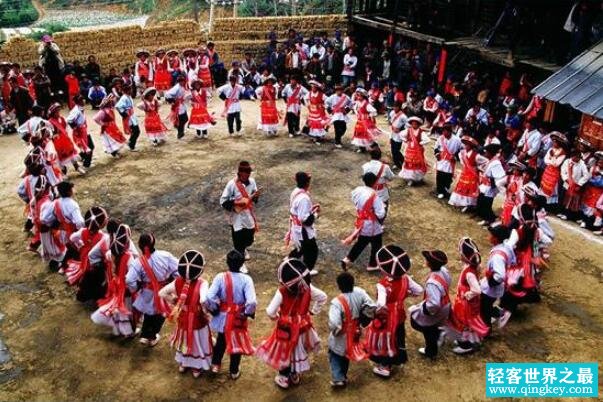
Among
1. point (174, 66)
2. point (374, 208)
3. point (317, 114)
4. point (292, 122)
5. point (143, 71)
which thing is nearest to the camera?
point (374, 208)

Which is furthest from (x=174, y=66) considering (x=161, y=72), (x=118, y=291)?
(x=118, y=291)

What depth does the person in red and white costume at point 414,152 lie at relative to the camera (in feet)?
36.0

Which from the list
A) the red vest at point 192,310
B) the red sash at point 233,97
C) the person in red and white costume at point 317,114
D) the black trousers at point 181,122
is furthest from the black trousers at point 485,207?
the black trousers at point 181,122

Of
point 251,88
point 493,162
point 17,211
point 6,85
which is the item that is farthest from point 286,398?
point 251,88

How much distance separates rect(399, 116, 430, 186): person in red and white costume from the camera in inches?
432

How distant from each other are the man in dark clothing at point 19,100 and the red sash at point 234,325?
1083 cm

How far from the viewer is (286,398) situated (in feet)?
19.1

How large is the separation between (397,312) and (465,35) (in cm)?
1320

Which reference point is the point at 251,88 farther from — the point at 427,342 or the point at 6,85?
the point at 427,342

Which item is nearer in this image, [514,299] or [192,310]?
[192,310]

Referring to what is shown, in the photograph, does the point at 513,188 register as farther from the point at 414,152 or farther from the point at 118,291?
the point at 118,291

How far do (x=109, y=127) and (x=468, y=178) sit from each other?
25.1ft

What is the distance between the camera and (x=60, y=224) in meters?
7.85

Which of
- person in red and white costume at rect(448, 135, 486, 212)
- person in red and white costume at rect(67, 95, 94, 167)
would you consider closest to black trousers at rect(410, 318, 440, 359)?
person in red and white costume at rect(448, 135, 486, 212)
